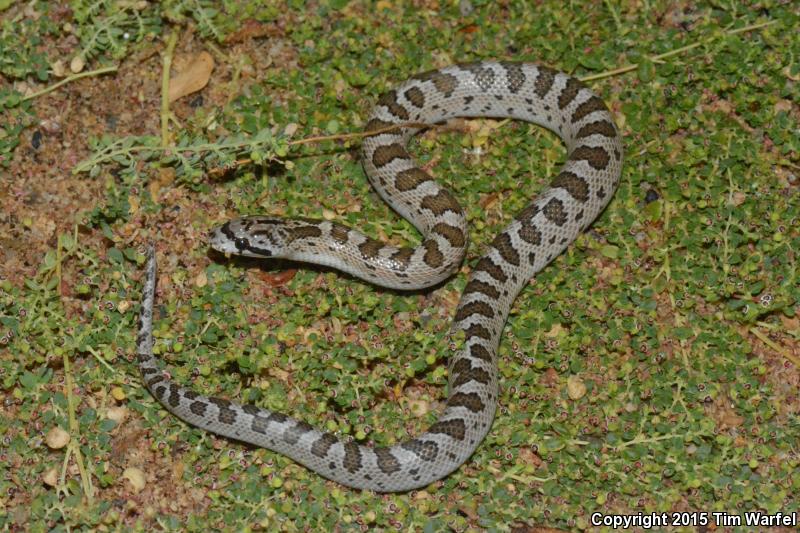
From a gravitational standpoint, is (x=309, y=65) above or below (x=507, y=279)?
above

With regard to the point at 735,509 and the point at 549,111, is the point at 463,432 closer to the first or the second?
the point at 735,509

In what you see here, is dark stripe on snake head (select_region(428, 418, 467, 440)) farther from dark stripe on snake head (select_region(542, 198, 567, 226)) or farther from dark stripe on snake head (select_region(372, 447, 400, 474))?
dark stripe on snake head (select_region(542, 198, 567, 226))

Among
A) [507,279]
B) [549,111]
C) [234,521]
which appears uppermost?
[549,111]

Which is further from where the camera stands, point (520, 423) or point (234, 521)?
point (520, 423)

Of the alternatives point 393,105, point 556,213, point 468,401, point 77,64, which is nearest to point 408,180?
point 393,105

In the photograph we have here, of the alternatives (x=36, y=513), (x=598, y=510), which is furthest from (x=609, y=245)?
(x=36, y=513)

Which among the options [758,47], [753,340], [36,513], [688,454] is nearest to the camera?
[36,513]

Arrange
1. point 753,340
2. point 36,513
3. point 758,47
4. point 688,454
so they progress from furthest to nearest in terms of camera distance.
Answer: point 758,47, point 753,340, point 688,454, point 36,513

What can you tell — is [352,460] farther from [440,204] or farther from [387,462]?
[440,204]
